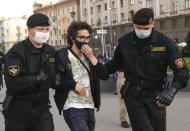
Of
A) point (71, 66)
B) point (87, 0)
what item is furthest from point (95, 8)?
point (71, 66)

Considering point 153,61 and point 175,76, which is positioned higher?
point 153,61

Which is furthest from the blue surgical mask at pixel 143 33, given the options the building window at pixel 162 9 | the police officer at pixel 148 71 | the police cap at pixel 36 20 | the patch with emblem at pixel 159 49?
the building window at pixel 162 9

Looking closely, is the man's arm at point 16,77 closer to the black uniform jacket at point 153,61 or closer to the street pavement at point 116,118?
the black uniform jacket at point 153,61

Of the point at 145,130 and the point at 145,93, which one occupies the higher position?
the point at 145,93

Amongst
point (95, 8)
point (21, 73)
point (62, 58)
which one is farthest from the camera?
point (95, 8)

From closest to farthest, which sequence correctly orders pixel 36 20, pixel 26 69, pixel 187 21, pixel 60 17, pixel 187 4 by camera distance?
pixel 26 69 → pixel 36 20 → pixel 187 21 → pixel 187 4 → pixel 60 17

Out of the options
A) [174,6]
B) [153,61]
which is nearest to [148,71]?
[153,61]

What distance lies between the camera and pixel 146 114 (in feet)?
17.1

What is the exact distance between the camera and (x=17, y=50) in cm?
489

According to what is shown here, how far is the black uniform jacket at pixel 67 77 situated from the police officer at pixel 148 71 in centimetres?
33

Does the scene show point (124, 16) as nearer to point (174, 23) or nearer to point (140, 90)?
point (174, 23)

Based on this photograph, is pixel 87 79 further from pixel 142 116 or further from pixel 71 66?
pixel 142 116

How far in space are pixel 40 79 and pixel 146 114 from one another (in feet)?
3.73

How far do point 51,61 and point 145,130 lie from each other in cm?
114
